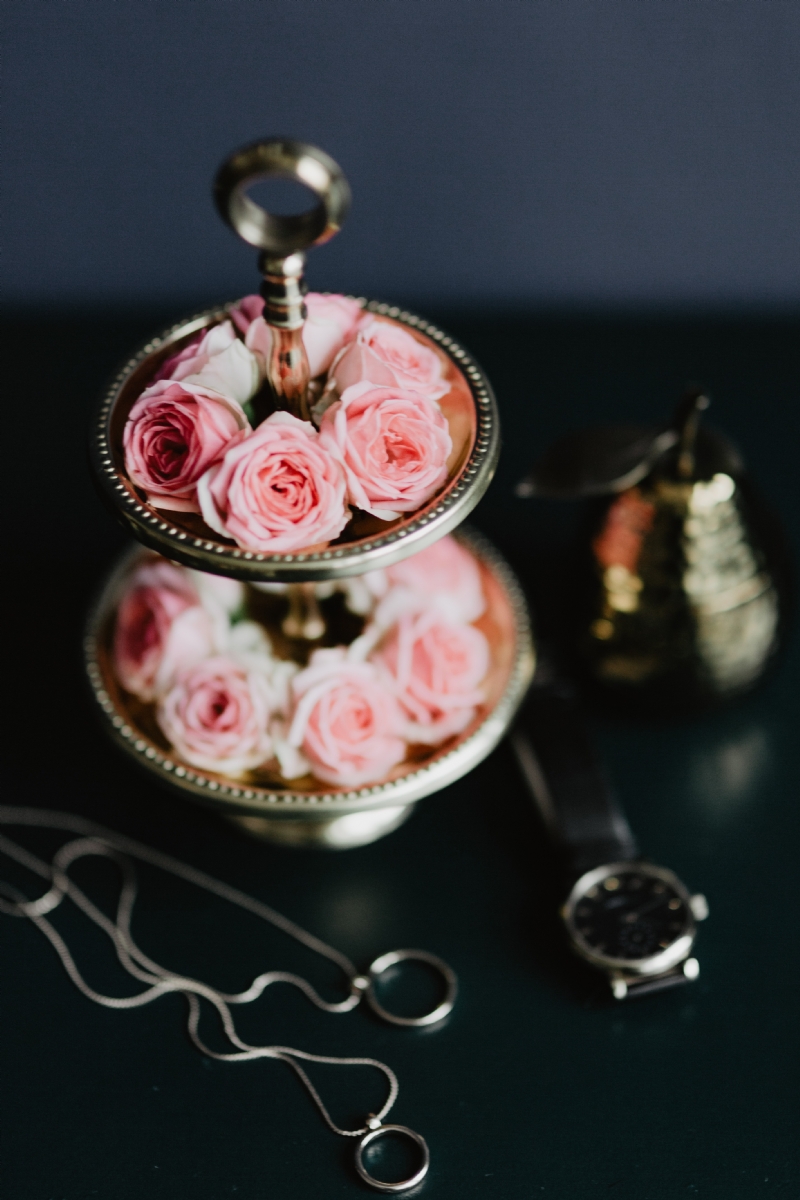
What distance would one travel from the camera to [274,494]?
0.51m

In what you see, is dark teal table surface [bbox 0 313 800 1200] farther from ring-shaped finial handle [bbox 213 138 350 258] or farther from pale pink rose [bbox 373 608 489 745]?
ring-shaped finial handle [bbox 213 138 350 258]

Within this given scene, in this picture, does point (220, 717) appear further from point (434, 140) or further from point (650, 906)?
point (434, 140)

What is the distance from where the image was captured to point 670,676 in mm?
745

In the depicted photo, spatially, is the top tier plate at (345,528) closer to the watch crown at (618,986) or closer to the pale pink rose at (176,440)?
the pale pink rose at (176,440)

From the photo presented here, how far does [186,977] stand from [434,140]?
0.73 m

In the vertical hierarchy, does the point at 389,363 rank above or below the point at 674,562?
above

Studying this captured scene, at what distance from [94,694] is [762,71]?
751mm

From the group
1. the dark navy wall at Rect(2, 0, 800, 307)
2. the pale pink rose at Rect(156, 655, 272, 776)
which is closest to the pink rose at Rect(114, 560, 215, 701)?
the pale pink rose at Rect(156, 655, 272, 776)

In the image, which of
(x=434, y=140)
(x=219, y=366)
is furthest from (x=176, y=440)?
(x=434, y=140)

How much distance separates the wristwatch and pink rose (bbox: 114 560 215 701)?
0.24 metres

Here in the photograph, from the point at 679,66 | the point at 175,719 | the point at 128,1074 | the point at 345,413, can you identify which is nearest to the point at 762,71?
the point at 679,66

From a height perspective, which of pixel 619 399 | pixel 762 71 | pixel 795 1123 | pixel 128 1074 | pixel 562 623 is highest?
pixel 762 71

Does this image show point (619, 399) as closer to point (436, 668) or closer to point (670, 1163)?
point (436, 668)

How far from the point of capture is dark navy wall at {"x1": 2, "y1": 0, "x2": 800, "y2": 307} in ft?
2.99
